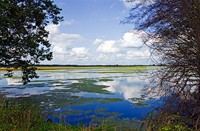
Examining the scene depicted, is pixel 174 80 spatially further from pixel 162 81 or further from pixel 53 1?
pixel 53 1

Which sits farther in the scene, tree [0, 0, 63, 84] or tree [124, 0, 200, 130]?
tree [0, 0, 63, 84]

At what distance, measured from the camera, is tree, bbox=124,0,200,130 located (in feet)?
26.1

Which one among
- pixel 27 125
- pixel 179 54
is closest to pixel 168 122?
pixel 179 54

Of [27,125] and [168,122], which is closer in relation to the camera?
[168,122]

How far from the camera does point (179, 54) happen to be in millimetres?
8281

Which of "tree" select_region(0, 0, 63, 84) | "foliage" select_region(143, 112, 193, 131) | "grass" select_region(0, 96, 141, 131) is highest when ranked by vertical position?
"tree" select_region(0, 0, 63, 84)

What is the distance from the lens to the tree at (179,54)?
7.96 metres

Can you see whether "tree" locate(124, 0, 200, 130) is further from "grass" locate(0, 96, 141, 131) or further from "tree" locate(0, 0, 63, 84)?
"tree" locate(0, 0, 63, 84)

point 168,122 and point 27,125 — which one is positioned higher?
point 168,122

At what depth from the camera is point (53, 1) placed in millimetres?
15203

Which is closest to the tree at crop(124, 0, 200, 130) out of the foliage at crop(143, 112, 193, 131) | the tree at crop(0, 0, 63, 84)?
the foliage at crop(143, 112, 193, 131)

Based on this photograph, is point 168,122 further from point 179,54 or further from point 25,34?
point 25,34

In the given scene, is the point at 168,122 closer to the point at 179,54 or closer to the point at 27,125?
the point at 179,54

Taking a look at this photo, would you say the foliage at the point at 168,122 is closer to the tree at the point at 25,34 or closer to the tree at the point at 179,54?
the tree at the point at 179,54
